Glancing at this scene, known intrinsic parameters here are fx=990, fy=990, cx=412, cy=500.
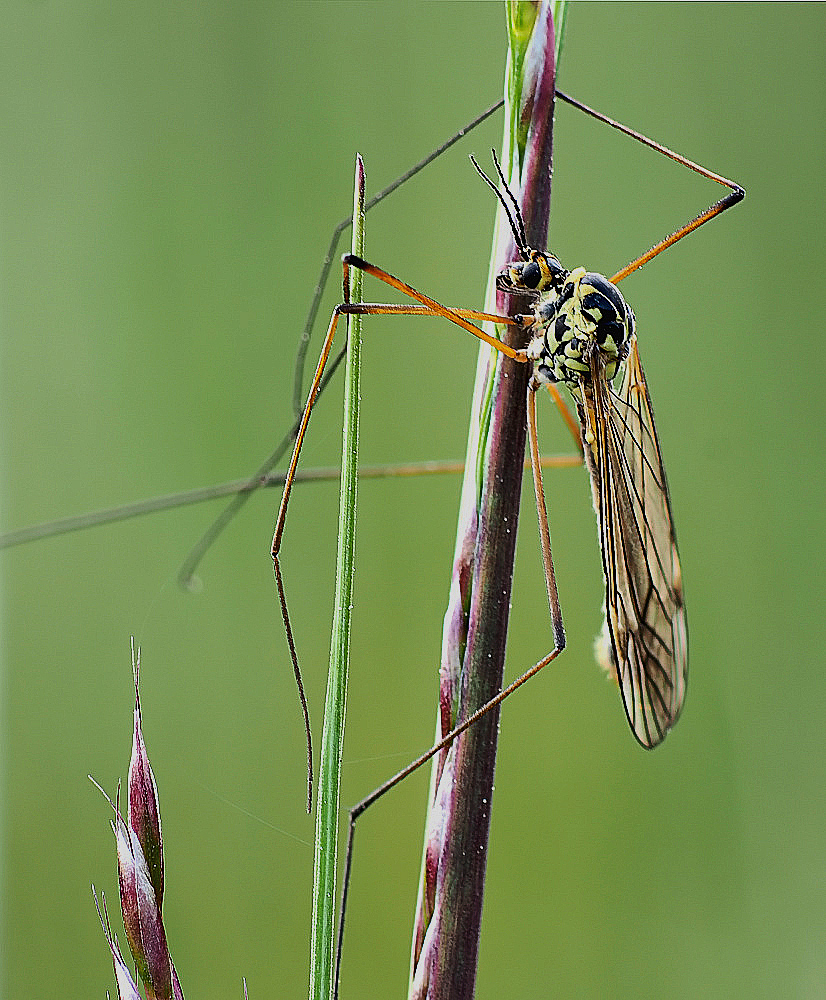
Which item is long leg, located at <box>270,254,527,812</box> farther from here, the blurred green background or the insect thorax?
the blurred green background

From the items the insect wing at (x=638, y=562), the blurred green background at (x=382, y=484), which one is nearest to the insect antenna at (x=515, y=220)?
the insect wing at (x=638, y=562)

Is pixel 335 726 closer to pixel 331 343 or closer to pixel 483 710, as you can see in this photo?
pixel 483 710

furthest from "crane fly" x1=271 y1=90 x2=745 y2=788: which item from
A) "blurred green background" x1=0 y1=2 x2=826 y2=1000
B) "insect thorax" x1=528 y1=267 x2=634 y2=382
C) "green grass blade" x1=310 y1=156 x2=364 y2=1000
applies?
"blurred green background" x1=0 y1=2 x2=826 y2=1000

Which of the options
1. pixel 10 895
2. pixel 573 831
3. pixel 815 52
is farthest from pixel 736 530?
pixel 10 895

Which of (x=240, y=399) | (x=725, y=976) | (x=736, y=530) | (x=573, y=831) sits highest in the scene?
(x=240, y=399)

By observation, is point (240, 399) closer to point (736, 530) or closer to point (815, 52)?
point (736, 530)

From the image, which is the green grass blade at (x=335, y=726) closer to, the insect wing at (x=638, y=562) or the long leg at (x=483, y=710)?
the long leg at (x=483, y=710)
